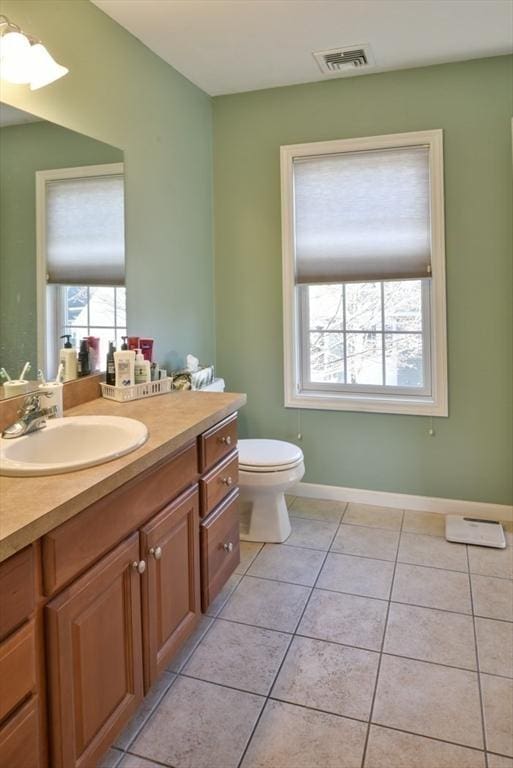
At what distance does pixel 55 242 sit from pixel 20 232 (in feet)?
0.54

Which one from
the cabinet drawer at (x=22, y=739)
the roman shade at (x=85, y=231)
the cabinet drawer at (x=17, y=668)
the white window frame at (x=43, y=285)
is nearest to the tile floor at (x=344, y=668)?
the cabinet drawer at (x=22, y=739)

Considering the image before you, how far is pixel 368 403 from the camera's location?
3121 millimetres

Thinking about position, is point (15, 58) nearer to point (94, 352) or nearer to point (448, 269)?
point (94, 352)

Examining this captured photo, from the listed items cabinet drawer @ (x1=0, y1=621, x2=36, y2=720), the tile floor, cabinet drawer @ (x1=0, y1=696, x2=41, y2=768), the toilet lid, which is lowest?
the tile floor

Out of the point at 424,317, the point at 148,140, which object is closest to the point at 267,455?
the point at 424,317

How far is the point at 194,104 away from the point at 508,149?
170 centimetres

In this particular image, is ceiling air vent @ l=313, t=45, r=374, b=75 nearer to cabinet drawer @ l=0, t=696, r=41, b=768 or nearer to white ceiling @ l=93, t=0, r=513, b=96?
white ceiling @ l=93, t=0, r=513, b=96

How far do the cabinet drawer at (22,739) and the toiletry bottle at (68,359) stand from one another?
1208mm

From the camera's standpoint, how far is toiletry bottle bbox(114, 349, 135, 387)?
215 centimetres

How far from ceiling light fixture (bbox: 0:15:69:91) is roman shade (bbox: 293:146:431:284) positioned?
1650 millimetres

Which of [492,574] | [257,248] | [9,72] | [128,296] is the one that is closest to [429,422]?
[492,574]

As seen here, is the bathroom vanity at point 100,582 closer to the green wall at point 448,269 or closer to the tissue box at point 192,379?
the tissue box at point 192,379

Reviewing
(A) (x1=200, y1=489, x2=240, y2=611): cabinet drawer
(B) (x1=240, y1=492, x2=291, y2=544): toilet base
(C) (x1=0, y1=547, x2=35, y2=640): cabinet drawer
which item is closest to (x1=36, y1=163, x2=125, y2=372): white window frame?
(A) (x1=200, y1=489, x2=240, y2=611): cabinet drawer

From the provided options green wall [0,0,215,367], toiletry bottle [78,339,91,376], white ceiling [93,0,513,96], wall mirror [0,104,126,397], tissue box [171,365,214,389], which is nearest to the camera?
wall mirror [0,104,126,397]
